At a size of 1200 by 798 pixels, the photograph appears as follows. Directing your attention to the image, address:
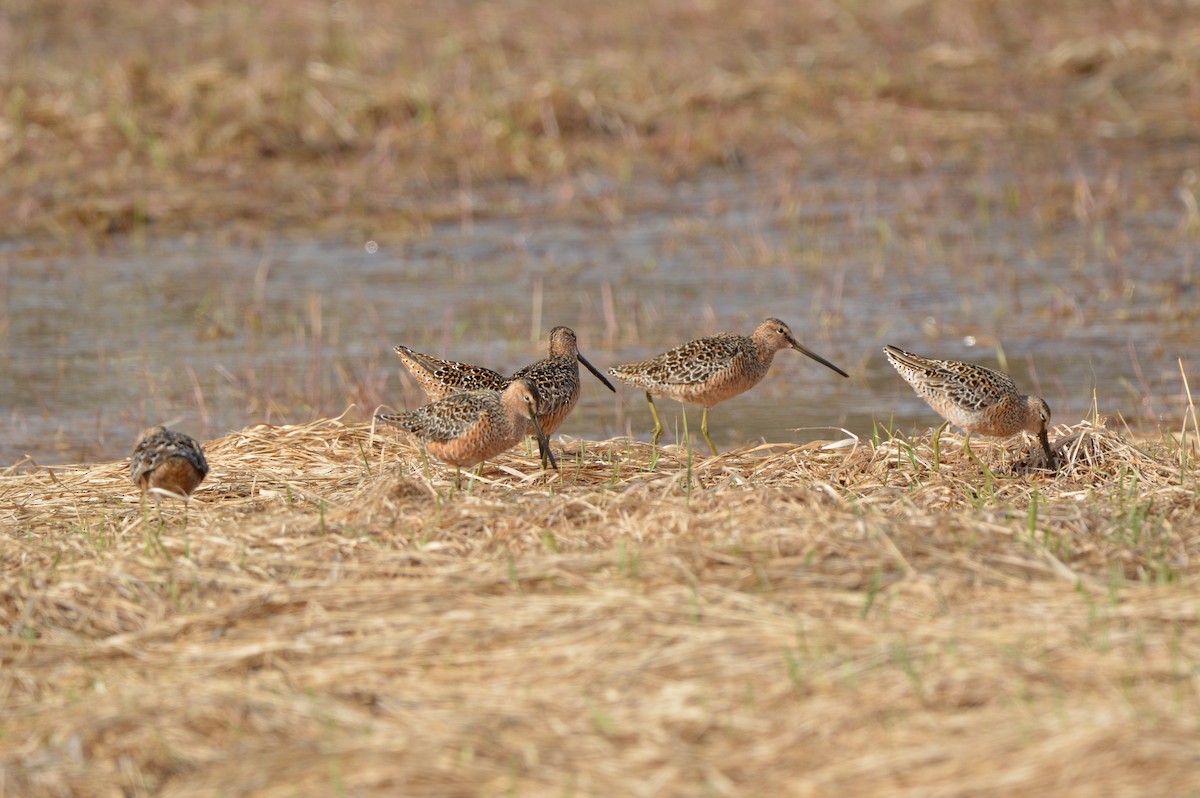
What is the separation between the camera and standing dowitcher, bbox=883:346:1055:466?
6402 millimetres

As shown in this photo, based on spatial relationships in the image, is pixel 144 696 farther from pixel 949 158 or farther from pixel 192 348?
pixel 949 158

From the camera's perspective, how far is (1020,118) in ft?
46.0

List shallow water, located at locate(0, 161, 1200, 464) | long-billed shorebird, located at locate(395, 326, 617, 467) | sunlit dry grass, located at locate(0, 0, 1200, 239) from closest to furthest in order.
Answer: long-billed shorebird, located at locate(395, 326, 617, 467)
shallow water, located at locate(0, 161, 1200, 464)
sunlit dry grass, located at locate(0, 0, 1200, 239)

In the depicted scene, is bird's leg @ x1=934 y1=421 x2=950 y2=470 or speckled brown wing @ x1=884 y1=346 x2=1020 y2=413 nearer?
bird's leg @ x1=934 y1=421 x2=950 y2=470

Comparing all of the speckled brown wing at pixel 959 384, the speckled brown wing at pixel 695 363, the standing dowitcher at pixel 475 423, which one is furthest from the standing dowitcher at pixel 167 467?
the speckled brown wing at pixel 959 384

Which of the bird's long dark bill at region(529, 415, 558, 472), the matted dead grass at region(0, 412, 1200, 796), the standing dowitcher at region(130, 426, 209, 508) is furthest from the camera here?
the bird's long dark bill at region(529, 415, 558, 472)

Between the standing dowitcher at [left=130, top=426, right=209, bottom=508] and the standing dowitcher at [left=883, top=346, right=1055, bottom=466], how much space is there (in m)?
2.59

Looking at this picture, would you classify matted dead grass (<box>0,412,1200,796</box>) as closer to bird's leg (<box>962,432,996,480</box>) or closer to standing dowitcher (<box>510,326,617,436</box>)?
bird's leg (<box>962,432,996,480</box>)

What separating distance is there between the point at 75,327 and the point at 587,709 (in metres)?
6.79

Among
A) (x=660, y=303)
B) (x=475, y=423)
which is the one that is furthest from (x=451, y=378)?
(x=660, y=303)

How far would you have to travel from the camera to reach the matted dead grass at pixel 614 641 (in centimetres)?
390

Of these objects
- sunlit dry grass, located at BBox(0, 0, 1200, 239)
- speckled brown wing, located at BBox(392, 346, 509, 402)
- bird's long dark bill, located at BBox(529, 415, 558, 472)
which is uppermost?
sunlit dry grass, located at BBox(0, 0, 1200, 239)

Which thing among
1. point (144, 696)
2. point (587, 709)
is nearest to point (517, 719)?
point (587, 709)

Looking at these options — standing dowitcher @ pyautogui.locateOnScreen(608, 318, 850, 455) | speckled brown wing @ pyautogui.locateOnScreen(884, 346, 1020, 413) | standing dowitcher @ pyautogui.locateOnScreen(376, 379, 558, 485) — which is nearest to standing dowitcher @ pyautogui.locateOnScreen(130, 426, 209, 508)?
standing dowitcher @ pyautogui.locateOnScreen(376, 379, 558, 485)
